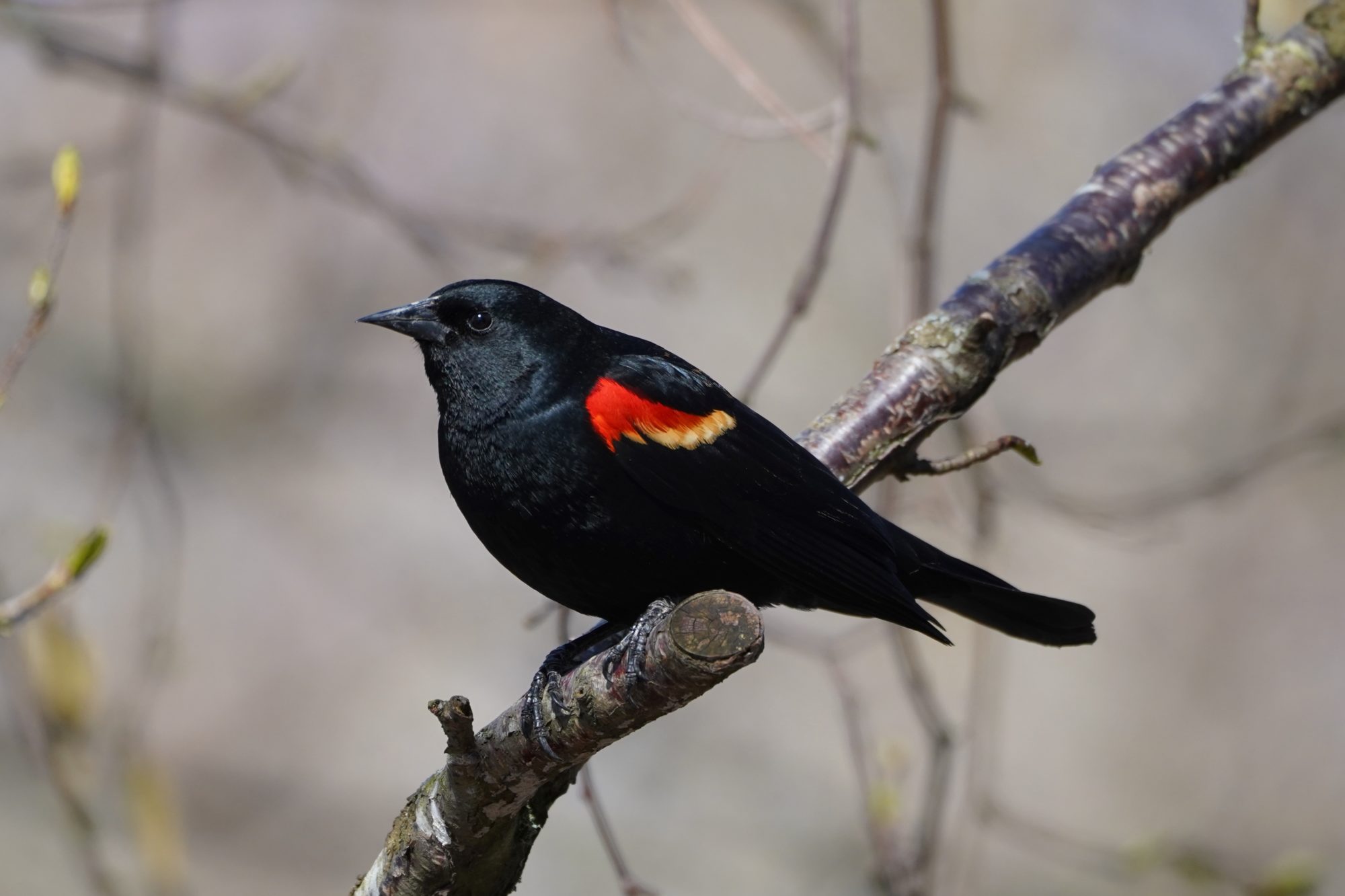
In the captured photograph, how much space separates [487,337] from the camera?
239cm

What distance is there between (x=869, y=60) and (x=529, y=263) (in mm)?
3634

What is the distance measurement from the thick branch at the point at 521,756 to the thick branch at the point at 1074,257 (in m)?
Answer: 0.91

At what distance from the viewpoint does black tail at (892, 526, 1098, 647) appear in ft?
8.00

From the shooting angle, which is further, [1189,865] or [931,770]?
[1189,865]

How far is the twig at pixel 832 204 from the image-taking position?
2.64 m

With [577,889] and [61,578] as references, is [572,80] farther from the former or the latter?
[61,578]

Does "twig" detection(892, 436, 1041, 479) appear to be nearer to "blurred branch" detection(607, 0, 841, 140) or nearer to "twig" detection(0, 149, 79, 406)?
"blurred branch" detection(607, 0, 841, 140)

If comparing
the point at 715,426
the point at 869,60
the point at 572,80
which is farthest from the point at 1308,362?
the point at 715,426

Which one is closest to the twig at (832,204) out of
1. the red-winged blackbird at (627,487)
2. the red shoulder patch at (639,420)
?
the red-winged blackbird at (627,487)

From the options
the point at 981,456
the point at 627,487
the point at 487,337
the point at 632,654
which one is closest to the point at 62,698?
the point at 487,337

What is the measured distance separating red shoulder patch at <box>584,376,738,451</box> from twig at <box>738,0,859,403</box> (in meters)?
0.38

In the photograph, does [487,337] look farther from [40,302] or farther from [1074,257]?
[1074,257]

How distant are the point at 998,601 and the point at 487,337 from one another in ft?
3.78

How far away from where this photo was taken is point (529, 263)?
4598 mm
